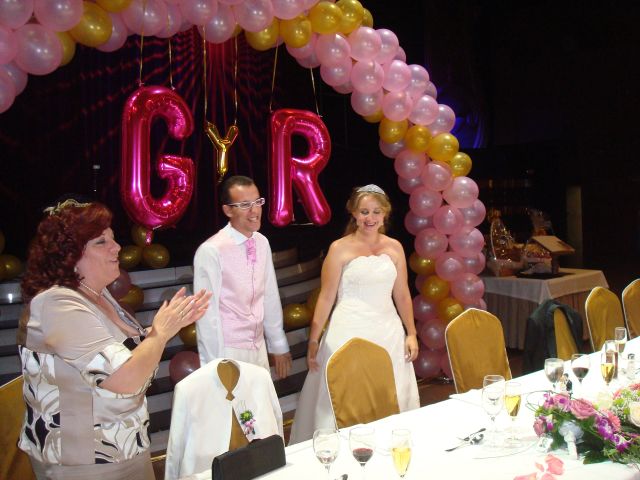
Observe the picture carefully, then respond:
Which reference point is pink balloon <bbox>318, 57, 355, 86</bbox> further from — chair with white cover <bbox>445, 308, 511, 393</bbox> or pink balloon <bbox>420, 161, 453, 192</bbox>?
chair with white cover <bbox>445, 308, 511, 393</bbox>

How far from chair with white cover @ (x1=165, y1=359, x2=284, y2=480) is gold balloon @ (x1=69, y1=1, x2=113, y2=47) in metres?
2.33

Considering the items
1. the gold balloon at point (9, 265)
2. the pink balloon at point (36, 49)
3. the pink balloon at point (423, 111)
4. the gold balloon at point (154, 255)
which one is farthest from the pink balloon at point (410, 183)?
the gold balloon at point (9, 265)

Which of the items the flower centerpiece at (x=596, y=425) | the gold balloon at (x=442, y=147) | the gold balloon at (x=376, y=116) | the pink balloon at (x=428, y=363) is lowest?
the pink balloon at (x=428, y=363)

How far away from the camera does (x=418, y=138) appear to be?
17.0ft

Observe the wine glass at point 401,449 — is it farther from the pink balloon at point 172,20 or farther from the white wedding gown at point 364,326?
the pink balloon at point 172,20

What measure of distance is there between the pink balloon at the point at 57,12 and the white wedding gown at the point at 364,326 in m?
2.13

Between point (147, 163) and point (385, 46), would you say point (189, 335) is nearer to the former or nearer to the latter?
point (147, 163)

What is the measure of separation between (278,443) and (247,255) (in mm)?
1555

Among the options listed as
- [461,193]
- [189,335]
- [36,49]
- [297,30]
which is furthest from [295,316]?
[36,49]

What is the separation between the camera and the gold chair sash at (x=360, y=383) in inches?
111

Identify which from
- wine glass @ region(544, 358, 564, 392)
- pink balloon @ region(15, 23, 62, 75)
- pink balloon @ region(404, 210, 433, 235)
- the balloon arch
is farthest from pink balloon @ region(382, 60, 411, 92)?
wine glass @ region(544, 358, 564, 392)

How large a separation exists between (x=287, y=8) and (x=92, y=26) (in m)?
1.25

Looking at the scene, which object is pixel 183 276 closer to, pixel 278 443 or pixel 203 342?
pixel 203 342

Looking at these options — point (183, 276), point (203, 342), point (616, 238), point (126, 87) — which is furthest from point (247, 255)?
point (616, 238)
